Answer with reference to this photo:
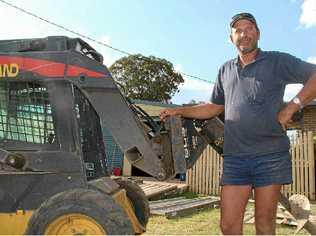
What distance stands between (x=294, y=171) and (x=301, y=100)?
9468 millimetres

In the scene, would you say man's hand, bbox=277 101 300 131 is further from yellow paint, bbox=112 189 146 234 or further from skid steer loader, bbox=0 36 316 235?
yellow paint, bbox=112 189 146 234

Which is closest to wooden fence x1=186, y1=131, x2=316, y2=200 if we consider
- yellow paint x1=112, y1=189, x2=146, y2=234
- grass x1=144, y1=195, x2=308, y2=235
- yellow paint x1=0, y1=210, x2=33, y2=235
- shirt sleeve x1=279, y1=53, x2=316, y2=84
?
grass x1=144, y1=195, x2=308, y2=235

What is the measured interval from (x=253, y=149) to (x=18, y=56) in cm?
201

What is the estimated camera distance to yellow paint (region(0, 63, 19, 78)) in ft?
12.2

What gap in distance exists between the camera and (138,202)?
4707 mm

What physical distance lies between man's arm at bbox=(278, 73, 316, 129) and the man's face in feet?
1.74

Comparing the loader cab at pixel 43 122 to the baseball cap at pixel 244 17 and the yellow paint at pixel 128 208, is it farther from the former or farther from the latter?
the baseball cap at pixel 244 17

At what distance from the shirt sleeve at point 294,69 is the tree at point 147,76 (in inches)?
1649

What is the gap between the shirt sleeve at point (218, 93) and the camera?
4.12 metres

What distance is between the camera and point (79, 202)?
3221mm

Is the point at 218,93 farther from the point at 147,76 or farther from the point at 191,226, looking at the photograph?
the point at 147,76

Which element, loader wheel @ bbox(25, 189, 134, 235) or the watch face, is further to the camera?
the watch face

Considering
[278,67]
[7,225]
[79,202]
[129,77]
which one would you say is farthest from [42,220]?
[129,77]

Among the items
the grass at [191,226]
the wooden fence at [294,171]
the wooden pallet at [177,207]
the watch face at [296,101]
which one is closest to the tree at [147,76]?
the wooden fence at [294,171]
